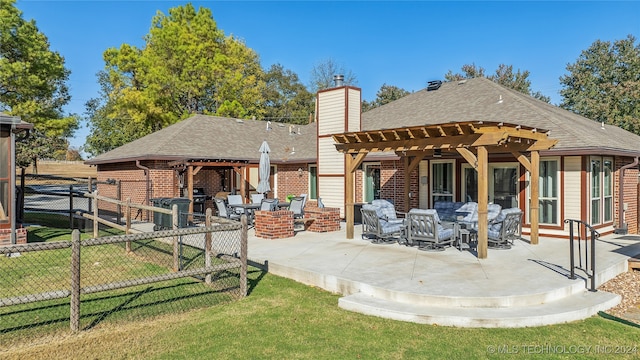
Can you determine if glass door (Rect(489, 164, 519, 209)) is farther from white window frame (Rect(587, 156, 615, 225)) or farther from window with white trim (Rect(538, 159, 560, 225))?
white window frame (Rect(587, 156, 615, 225))

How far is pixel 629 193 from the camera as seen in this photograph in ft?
43.9

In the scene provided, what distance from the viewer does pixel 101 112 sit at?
4044 centimetres

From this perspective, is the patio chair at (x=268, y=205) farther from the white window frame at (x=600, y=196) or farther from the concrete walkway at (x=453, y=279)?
the white window frame at (x=600, y=196)

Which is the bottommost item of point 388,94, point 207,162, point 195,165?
point 195,165

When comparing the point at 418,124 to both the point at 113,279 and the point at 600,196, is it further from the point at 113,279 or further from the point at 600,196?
the point at 113,279

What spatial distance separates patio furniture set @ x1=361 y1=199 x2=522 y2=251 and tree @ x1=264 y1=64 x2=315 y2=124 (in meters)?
34.7

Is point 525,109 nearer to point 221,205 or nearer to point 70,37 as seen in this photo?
point 221,205

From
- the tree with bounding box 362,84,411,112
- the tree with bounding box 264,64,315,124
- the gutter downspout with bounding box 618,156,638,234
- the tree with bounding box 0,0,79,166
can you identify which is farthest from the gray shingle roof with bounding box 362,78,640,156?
the tree with bounding box 264,64,315,124

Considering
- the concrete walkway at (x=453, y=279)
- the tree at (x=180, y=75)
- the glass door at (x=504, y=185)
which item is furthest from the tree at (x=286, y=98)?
the concrete walkway at (x=453, y=279)

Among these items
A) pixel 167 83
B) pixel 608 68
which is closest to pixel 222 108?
pixel 167 83

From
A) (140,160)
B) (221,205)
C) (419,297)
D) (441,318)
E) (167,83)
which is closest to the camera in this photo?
(441,318)

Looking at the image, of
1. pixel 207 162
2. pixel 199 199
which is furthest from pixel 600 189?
pixel 199 199

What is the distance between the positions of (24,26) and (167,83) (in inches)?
339

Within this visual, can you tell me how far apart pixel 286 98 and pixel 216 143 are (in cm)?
2961
